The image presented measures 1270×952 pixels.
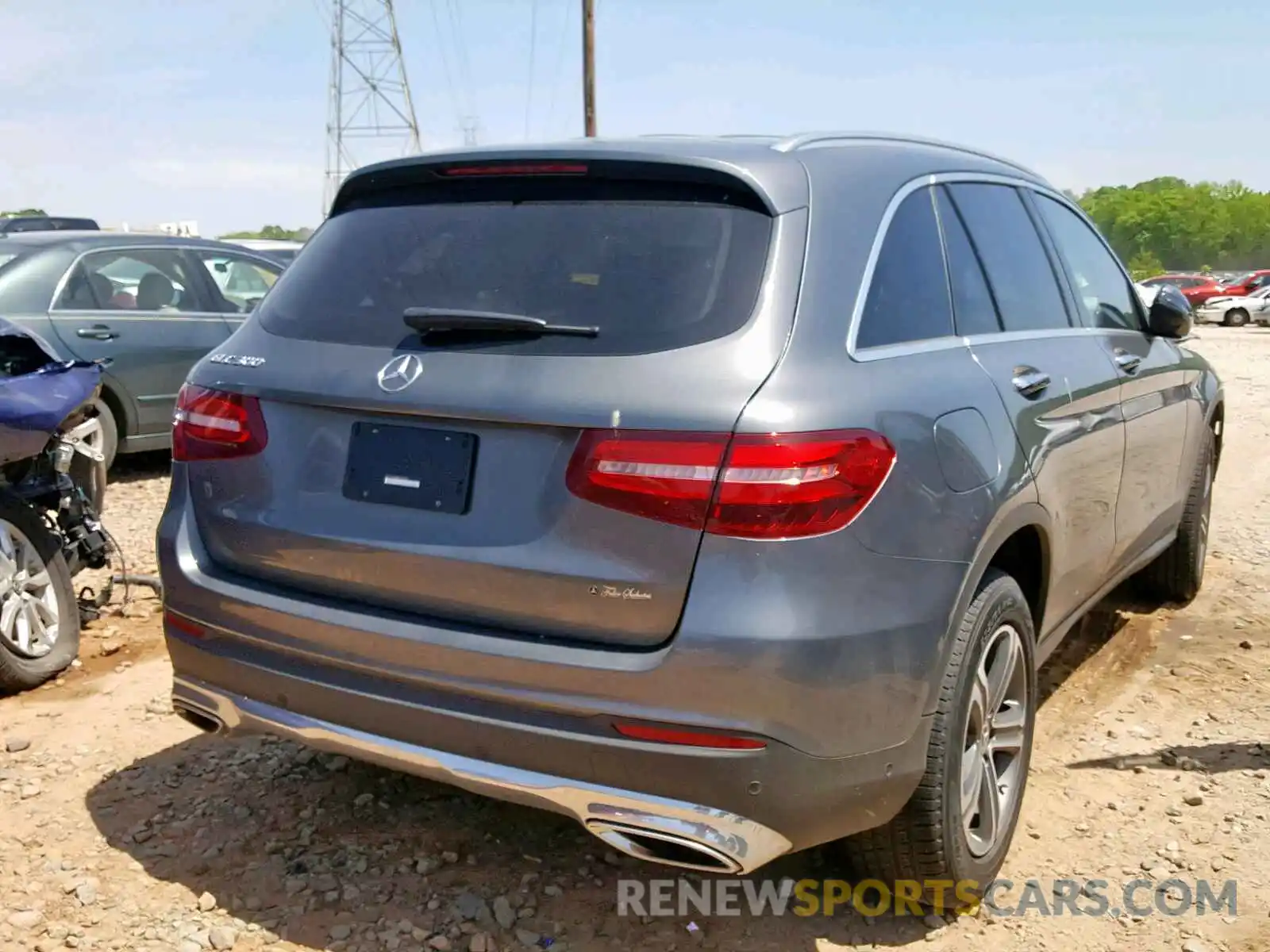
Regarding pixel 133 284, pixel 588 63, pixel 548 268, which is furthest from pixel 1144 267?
pixel 548 268

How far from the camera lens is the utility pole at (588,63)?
85.6ft

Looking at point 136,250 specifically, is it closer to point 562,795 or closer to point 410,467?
point 410,467

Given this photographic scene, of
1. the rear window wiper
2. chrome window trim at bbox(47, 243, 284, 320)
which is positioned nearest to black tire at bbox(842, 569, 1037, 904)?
the rear window wiper

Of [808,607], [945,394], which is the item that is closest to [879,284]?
[945,394]

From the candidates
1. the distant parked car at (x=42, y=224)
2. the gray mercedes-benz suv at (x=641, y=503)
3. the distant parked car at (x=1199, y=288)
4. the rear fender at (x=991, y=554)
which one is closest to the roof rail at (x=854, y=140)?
the gray mercedes-benz suv at (x=641, y=503)

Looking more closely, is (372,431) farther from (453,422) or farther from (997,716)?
(997,716)

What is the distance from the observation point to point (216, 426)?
2791mm

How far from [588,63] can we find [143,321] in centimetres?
2024

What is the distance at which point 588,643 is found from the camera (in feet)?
7.62

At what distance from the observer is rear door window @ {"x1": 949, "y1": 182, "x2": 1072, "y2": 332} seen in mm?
3299

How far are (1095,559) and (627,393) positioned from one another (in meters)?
2.13

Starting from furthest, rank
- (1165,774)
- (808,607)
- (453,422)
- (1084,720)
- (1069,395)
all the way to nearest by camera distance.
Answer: (1084,720), (1165,774), (1069,395), (453,422), (808,607)

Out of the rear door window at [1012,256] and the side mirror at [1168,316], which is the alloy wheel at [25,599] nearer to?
the rear door window at [1012,256]

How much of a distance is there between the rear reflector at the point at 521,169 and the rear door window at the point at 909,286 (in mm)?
722
